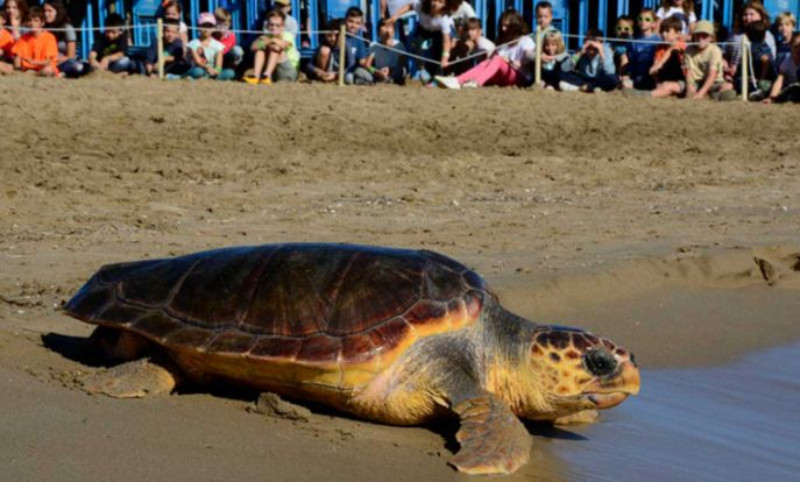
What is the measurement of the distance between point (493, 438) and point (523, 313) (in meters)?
2.38

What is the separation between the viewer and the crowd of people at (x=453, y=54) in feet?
53.1

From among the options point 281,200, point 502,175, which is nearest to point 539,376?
point 281,200

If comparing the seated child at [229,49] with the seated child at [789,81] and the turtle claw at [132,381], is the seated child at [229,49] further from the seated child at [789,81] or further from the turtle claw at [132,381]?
the turtle claw at [132,381]

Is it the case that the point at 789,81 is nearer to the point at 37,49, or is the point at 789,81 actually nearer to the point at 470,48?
the point at 470,48

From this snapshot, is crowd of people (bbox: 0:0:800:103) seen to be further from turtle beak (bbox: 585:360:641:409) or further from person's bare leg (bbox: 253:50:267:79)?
turtle beak (bbox: 585:360:641:409)

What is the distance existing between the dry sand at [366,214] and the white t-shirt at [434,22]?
5.07ft

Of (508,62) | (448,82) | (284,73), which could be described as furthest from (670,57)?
(284,73)

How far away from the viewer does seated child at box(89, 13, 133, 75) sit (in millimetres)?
16344

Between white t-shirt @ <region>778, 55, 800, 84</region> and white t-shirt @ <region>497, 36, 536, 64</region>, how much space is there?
10.0ft

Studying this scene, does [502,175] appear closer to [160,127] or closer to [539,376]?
[160,127]

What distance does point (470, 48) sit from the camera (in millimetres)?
16984

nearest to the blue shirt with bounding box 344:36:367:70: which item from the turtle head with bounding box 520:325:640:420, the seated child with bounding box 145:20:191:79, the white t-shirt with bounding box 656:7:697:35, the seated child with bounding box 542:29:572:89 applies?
the seated child with bounding box 145:20:191:79

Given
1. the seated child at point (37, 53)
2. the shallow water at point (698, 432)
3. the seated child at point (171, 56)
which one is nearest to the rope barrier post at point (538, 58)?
the seated child at point (171, 56)

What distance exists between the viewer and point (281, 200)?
9.62 m
